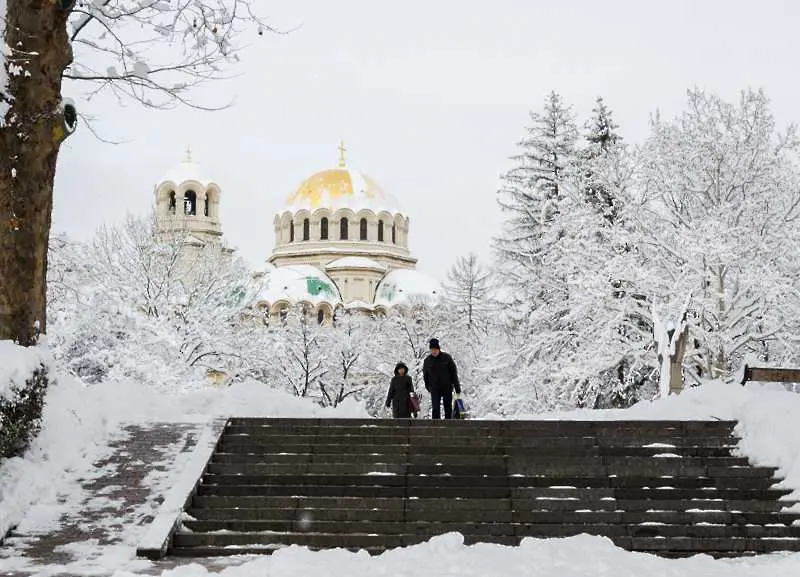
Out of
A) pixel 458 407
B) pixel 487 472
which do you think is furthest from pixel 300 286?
pixel 487 472

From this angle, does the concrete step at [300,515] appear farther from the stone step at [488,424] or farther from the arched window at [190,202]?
the arched window at [190,202]

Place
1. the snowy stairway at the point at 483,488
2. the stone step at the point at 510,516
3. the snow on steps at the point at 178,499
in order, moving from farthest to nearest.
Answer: the stone step at the point at 510,516 → the snowy stairway at the point at 483,488 → the snow on steps at the point at 178,499

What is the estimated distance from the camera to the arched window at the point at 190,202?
6706cm

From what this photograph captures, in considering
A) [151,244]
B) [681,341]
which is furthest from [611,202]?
[151,244]

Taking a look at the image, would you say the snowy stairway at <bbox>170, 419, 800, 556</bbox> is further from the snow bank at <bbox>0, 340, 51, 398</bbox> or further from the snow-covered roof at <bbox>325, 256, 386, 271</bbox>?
the snow-covered roof at <bbox>325, 256, 386, 271</bbox>

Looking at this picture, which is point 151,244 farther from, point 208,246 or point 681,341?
point 681,341

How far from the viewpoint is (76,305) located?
27.9m

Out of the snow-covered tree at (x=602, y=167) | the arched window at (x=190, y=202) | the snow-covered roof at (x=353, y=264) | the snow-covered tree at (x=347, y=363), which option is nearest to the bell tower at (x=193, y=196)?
the arched window at (x=190, y=202)

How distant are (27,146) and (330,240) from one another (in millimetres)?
62931

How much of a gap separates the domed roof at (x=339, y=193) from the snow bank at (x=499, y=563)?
217 ft

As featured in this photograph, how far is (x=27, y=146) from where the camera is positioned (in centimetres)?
1135

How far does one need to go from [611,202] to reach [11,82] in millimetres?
23308

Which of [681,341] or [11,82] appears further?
→ [681,341]

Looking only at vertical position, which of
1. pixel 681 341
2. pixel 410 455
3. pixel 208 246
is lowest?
pixel 410 455
